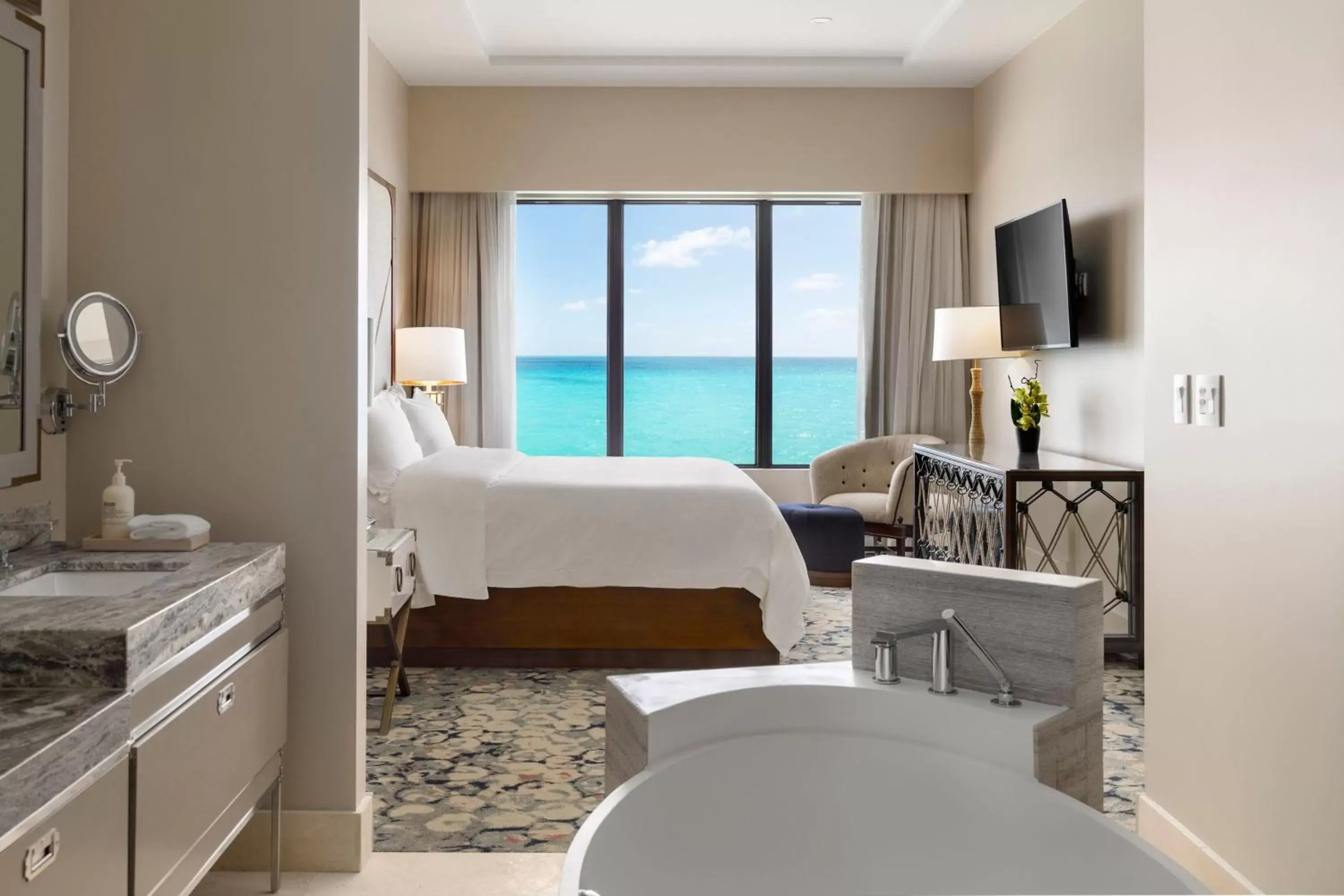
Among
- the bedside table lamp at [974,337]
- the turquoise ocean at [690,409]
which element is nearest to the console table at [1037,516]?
the bedside table lamp at [974,337]

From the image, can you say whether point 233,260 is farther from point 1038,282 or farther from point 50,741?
point 1038,282

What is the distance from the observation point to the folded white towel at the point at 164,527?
2229 mm

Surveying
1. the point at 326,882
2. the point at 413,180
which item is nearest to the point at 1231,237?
the point at 326,882

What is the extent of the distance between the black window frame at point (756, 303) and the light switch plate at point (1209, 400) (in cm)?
464

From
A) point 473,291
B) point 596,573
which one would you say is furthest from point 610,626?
point 473,291

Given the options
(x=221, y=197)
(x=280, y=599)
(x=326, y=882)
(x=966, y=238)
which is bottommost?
(x=326, y=882)

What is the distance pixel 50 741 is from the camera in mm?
1330

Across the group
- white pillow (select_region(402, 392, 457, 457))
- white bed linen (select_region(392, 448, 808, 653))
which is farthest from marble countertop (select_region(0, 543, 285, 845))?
white pillow (select_region(402, 392, 457, 457))

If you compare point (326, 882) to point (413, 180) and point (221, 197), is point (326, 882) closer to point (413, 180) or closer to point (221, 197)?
point (221, 197)

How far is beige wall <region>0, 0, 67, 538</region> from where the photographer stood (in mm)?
2322

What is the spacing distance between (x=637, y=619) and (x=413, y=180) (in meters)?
3.78

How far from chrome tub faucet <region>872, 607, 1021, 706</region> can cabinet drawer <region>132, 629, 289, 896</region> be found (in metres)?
1.23

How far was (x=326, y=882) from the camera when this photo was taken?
8.06ft

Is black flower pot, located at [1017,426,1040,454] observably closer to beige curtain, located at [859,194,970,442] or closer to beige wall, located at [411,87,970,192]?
beige curtain, located at [859,194,970,442]
